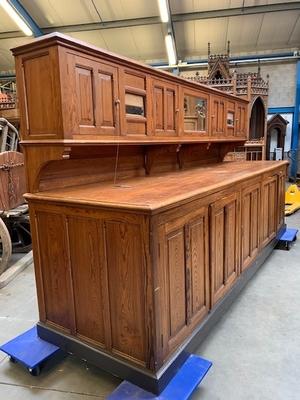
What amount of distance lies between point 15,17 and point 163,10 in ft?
12.8

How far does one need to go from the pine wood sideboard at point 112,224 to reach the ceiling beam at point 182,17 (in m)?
7.09

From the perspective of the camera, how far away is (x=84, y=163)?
2520 millimetres

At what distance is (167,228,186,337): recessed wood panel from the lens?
6.48 ft

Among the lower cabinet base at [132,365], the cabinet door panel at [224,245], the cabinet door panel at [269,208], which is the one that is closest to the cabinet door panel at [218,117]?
the cabinet door panel at [269,208]

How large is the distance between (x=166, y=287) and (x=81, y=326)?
0.66 m

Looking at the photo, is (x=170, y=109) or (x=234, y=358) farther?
(x=170, y=109)

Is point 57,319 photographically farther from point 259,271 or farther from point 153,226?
point 259,271

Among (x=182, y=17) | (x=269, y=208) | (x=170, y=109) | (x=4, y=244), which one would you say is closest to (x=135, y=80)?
(x=170, y=109)

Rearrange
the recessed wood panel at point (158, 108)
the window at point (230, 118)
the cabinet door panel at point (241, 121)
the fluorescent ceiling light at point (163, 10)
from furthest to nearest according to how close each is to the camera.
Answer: the fluorescent ceiling light at point (163, 10) → the cabinet door panel at point (241, 121) → the window at point (230, 118) → the recessed wood panel at point (158, 108)

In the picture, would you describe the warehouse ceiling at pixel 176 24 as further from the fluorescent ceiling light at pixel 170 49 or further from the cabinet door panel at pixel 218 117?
the cabinet door panel at pixel 218 117

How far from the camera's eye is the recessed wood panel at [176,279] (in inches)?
77.8

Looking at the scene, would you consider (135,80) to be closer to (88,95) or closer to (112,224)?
(88,95)

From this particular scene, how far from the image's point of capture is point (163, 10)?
8367mm

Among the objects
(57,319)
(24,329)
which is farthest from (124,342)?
(24,329)
